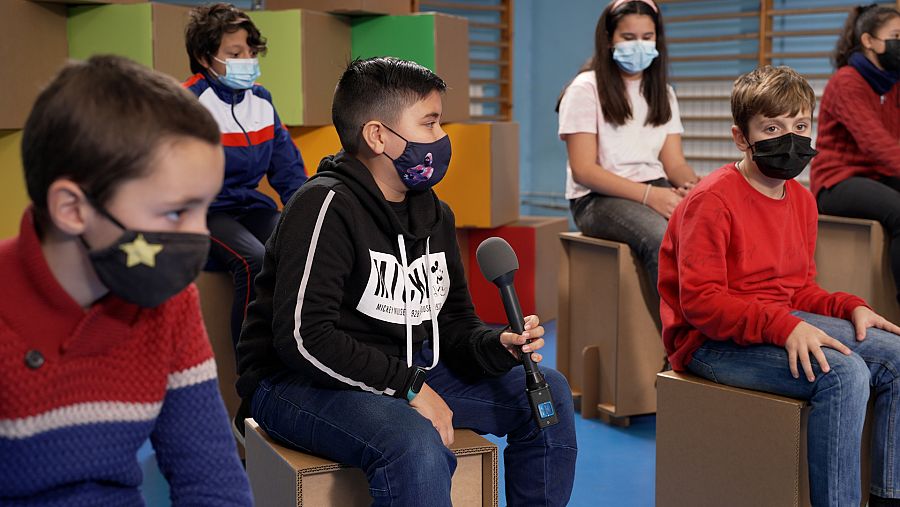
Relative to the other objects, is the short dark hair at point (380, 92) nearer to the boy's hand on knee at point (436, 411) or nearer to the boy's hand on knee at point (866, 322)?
the boy's hand on knee at point (436, 411)

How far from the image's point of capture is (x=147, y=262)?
3.19 ft

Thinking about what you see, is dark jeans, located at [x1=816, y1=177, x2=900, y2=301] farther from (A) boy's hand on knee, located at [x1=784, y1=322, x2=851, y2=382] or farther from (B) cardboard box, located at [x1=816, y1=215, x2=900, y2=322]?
(A) boy's hand on knee, located at [x1=784, y1=322, x2=851, y2=382]

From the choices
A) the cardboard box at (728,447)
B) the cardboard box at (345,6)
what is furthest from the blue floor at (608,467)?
the cardboard box at (345,6)

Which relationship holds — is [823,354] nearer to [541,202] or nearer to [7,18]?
[7,18]

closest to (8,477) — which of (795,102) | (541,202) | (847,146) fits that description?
(795,102)

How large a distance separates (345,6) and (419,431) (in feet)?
8.82

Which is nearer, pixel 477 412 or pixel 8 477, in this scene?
pixel 8 477

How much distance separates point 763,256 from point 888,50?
1515 mm

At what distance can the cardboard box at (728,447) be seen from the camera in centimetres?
190

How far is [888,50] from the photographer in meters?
3.15

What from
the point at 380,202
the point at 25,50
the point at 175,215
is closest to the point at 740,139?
the point at 380,202

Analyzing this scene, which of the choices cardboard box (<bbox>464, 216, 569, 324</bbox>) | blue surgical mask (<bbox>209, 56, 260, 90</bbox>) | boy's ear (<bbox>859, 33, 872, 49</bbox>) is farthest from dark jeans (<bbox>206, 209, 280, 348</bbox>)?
boy's ear (<bbox>859, 33, 872, 49</bbox>)

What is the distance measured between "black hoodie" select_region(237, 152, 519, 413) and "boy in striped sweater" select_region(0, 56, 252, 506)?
1.66 feet

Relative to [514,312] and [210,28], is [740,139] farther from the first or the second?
[210,28]
